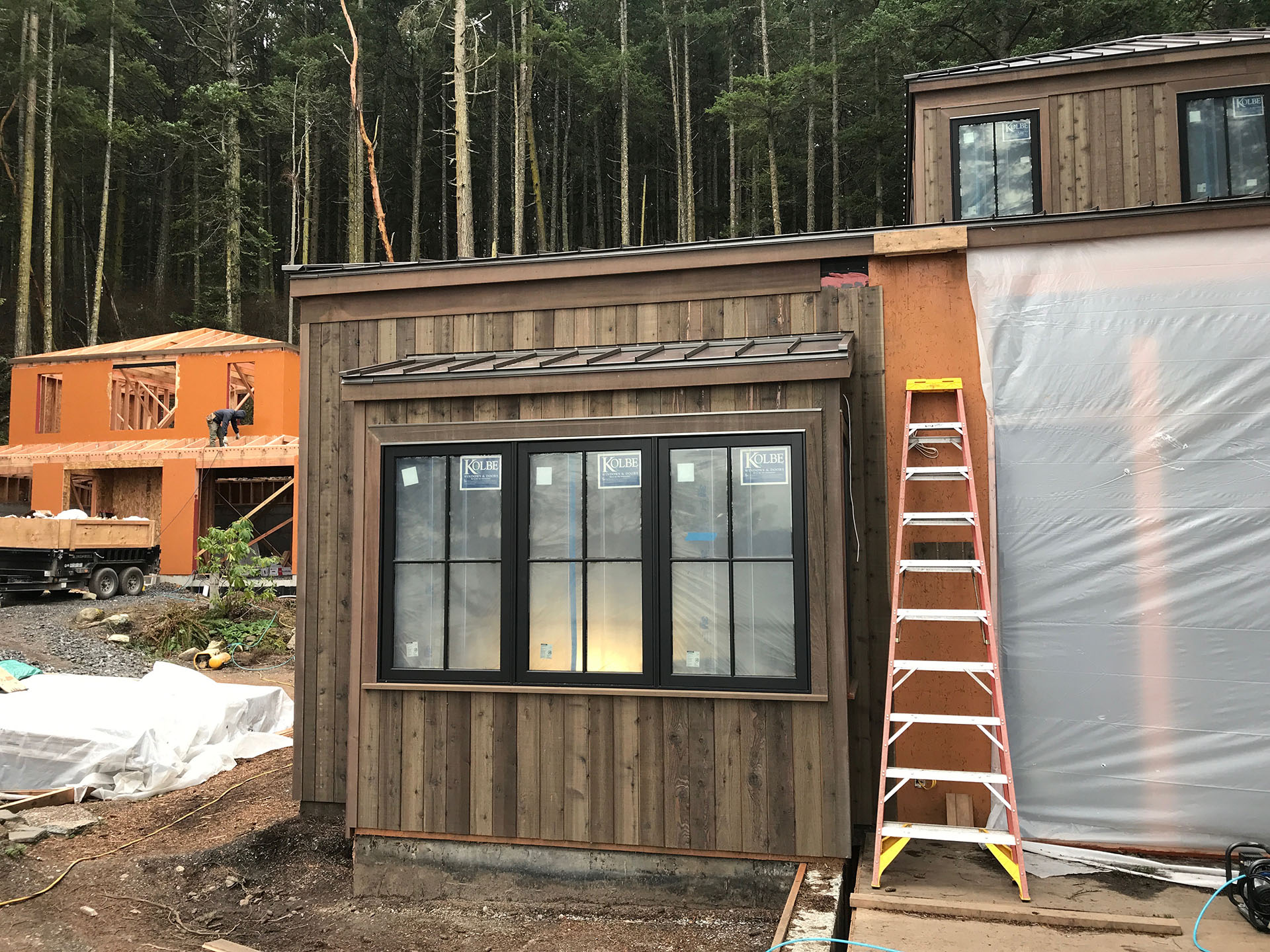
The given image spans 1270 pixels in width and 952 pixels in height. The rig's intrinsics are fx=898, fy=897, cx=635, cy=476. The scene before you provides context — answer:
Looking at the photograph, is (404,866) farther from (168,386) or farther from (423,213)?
(423,213)

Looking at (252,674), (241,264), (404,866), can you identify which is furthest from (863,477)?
(241,264)

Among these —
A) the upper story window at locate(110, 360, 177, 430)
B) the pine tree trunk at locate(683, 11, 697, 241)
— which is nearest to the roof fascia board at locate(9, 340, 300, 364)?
the upper story window at locate(110, 360, 177, 430)

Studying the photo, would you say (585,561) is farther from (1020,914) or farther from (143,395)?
(143,395)

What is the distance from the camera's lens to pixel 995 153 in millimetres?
8133

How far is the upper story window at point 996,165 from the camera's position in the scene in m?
7.97

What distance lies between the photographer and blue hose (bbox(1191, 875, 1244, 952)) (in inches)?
128

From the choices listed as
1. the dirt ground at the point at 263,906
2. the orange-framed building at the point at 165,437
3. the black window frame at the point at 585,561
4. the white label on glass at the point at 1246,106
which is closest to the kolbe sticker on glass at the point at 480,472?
the black window frame at the point at 585,561

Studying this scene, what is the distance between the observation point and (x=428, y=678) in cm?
476

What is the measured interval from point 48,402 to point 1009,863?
22.7 metres

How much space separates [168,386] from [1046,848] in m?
21.9

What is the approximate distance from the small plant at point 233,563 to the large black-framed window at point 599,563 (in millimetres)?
9521

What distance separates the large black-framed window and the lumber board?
997 millimetres

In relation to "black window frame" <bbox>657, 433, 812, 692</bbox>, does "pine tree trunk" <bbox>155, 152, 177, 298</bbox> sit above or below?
above

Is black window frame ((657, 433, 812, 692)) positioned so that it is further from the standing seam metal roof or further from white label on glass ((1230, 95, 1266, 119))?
white label on glass ((1230, 95, 1266, 119))
